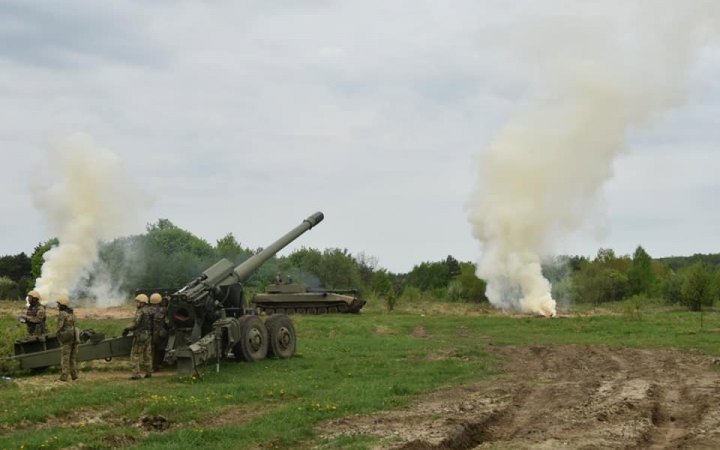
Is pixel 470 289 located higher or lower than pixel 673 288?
higher

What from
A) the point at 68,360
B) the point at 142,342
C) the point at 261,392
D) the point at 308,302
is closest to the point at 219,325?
the point at 142,342

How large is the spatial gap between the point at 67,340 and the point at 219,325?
3.41 m

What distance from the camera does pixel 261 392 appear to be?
15227mm

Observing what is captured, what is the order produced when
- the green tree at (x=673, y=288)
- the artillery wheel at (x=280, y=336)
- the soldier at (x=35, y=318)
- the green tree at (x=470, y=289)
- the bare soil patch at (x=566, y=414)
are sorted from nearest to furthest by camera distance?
the bare soil patch at (x=566, y=414) < the soldier at (x=35, y=318) < the artillery wheel at (x=280, y=336) < the green tree at (x=673, y=288) < the green tree at (x=470, y=289)

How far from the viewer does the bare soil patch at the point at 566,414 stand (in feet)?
35.6

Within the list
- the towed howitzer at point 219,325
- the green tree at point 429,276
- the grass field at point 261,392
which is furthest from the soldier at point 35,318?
the green tree at point 429,276

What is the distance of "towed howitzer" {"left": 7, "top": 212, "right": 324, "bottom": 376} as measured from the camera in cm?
1752

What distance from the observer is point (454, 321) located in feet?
123

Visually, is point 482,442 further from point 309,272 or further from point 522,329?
point 309,272

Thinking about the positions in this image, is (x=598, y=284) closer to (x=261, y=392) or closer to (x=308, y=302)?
(x=308, y=302)

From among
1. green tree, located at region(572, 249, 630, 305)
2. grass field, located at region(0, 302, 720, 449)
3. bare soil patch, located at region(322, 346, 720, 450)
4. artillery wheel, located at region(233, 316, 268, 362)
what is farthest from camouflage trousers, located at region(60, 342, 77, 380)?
green tree, located at region(572, 249, 630, 305)

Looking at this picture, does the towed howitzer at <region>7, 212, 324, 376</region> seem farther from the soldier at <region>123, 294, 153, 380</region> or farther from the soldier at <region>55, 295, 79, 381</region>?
the soldier at <region>55, 295, 79, 381</region>

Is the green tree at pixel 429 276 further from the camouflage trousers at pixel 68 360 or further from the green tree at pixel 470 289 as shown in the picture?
the camouflage trousers at pixel 68 360

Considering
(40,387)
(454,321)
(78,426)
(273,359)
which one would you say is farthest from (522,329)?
(78,426)
